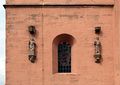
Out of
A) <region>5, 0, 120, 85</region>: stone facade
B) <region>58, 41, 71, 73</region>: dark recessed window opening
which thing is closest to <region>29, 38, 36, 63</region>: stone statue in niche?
<region>5, 0, 120, 85</region>: stone facade

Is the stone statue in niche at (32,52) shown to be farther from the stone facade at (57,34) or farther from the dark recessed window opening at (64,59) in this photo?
the dark recessed window opening at (64,59)

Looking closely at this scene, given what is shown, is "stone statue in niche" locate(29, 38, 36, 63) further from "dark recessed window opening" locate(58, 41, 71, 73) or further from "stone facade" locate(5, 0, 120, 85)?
"dark recessed window opening" locate(58, 41, 71, 73)

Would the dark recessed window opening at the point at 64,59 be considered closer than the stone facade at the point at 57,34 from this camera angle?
No

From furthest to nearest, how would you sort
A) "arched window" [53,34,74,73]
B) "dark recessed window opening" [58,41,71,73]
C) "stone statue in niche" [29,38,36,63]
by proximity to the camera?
"dark recessed window opening" [58,41,71,73]
"arched window" [53,34,74,73]
"stone statue in niche" [29,38,36,63]

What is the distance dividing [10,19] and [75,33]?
13.7 feet

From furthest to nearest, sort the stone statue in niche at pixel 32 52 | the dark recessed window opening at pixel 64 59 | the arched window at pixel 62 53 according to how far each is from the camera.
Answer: the dark recessed window opening at pixel 64 59
the arched window at pixel 62 53
the stone statue in niche at pixel 32 52

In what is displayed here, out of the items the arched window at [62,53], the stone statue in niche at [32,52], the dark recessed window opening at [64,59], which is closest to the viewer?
the stone statue in niche at [32,52]

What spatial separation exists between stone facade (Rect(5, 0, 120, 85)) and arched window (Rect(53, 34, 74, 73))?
0.65 ft

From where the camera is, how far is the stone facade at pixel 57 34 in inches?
1468

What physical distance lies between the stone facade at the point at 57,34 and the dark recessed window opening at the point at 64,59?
14.6 inches

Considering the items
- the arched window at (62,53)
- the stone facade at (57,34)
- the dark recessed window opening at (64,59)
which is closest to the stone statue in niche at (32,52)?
the stone facade at (57,34)

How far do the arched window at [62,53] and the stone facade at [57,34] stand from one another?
0.20m

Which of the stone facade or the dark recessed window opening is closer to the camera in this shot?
the stone facade

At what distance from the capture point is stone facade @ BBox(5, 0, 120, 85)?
3728 cm
